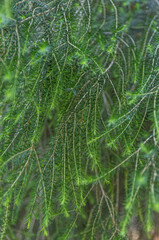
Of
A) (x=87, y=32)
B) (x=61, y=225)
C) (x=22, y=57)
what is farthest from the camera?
(x=61, y=225)

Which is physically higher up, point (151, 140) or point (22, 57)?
point (22, 57)

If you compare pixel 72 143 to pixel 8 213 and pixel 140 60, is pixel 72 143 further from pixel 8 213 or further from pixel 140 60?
pixel 140 60

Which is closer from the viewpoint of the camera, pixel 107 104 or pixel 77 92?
pixel 77 92

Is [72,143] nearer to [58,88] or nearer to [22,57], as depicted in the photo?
[58,88]

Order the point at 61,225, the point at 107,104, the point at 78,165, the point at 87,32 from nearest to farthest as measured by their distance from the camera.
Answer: the point at 78,165, the point at 87,32, the point at 107,104, the point at 61,225

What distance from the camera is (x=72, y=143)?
93 centimetres

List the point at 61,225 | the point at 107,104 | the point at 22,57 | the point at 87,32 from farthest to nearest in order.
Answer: the point at 61,225, the point at 107,104, the point at 87,32, the point at 22,57

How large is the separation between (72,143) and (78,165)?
9 cm

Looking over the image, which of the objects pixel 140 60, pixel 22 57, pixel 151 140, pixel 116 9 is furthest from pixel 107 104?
pixel 22 57

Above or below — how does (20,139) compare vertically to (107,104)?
above

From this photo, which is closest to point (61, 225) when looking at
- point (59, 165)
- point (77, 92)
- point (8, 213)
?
point (8, 213)

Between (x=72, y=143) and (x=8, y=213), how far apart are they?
37 cm

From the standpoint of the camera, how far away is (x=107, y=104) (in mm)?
1536

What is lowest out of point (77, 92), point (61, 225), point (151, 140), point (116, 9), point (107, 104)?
point (61, 225)
